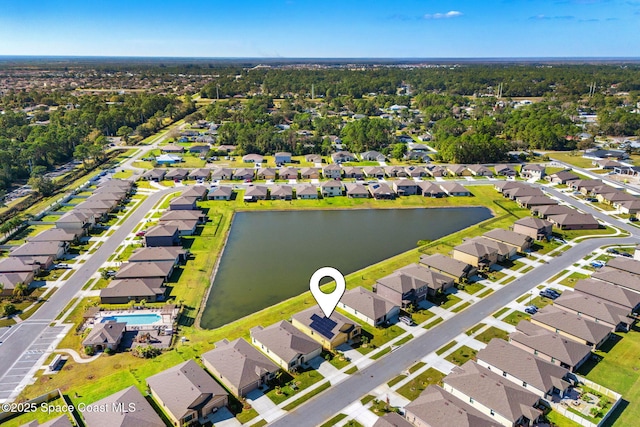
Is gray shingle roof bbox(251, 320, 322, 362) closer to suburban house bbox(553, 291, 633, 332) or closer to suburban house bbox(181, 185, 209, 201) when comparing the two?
suburban house bbox(553, 291, 633, 332)

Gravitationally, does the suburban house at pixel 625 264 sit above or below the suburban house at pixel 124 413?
above

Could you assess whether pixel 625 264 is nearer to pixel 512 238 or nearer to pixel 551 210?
pixel 512 238

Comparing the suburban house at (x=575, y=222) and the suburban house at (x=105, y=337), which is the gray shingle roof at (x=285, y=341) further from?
the suburban house at (x=575, y=222)

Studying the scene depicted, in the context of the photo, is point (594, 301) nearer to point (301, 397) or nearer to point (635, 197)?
point (301, 397)

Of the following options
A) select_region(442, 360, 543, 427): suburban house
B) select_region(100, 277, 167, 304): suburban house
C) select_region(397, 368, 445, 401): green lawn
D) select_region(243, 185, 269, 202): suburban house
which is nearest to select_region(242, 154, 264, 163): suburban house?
select_region(243, 185, 269, 202): suburban house

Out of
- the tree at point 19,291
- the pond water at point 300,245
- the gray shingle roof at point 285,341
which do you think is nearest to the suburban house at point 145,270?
the pond water at point 300,245

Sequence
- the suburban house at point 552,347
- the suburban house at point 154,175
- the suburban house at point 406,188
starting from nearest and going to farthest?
the suburban house at point 552,347
the suburban house at point 406,188
the suburban house at point 154,175
